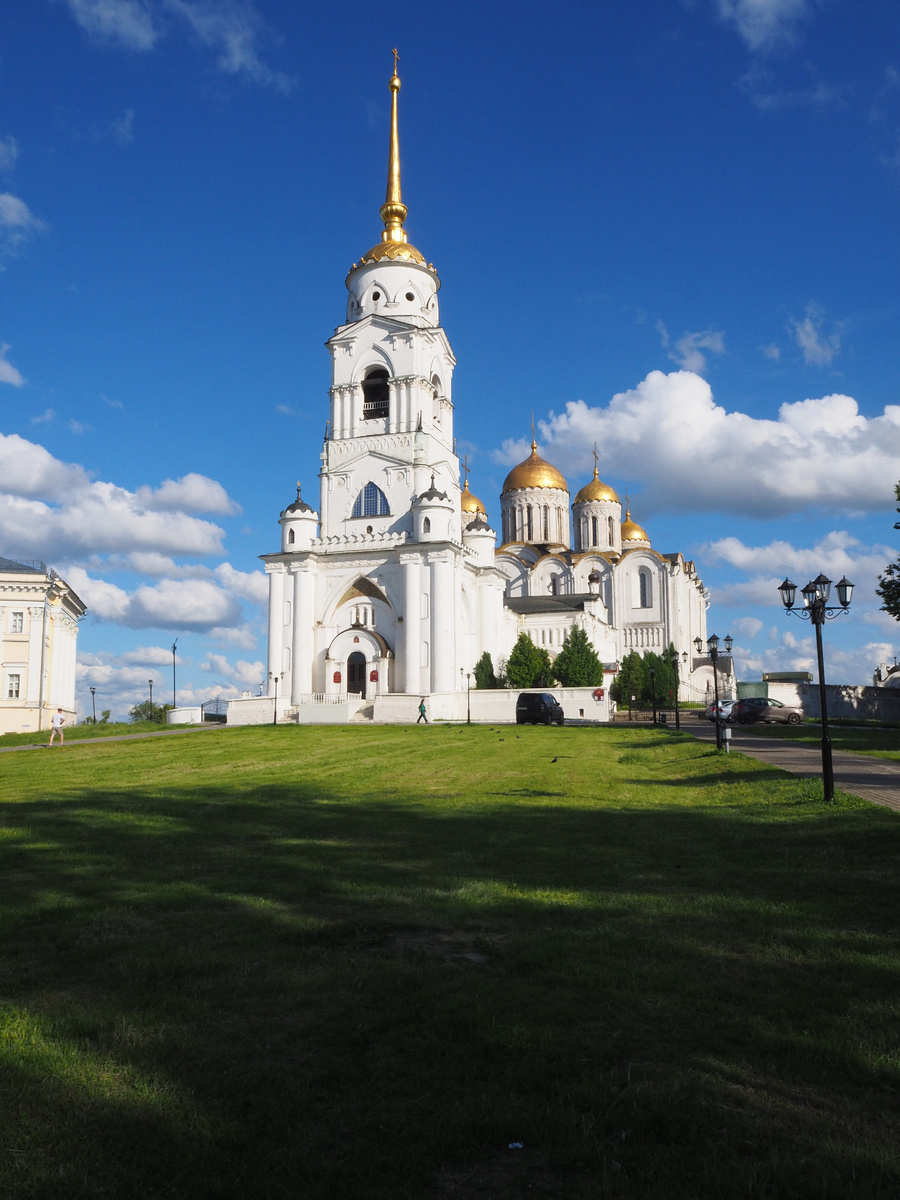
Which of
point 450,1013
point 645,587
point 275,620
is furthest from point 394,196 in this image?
point 450,1013

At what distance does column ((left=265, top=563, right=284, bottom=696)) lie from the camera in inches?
1984

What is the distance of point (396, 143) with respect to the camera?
60.9 m

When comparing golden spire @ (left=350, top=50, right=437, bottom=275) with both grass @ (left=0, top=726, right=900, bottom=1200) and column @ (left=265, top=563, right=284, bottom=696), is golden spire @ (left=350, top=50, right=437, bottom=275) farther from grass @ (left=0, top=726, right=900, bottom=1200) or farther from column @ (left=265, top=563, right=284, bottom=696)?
grass @ (left=0, top=726, right=900, bottom=1200)

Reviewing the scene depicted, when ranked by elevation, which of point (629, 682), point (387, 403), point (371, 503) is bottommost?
point (629, 682)

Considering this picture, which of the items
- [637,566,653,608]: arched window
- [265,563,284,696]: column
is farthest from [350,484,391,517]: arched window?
[637,566,653,608]: arched window

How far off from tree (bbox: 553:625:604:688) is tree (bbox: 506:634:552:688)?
4.57 ft

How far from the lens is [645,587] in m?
77.5

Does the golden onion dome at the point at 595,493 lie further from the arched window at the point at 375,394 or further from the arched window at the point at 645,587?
the arched window at the point at 375,394

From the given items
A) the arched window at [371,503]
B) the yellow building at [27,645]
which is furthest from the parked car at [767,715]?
the yellow building at [27,645]

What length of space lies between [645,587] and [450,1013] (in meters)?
74.9

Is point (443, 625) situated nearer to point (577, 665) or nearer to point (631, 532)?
point (577, 665)

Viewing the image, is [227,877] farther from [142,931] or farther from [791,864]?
[791,864]

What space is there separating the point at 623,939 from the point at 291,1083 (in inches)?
107

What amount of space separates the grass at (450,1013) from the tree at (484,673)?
42.1 m
